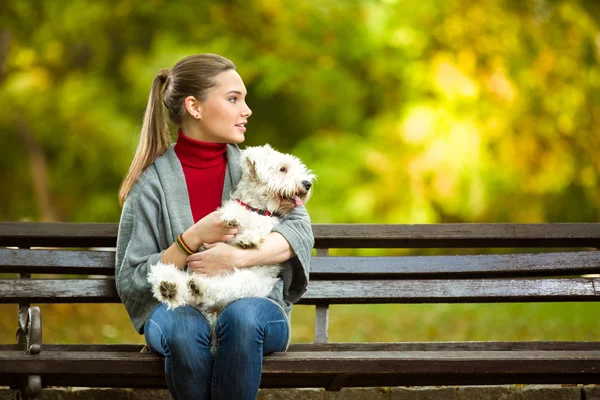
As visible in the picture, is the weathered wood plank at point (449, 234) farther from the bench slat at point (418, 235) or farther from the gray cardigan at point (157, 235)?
the gray cardigan at point (157, 235)

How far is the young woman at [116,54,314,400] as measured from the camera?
3154 millimetres

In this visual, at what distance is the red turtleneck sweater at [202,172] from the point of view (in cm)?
366

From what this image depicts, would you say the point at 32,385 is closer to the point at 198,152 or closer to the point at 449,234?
the point at 198,152

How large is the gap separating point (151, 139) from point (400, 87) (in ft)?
28.1

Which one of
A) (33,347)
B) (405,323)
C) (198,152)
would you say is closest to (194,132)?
(198,152)

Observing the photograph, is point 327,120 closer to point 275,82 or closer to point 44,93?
point 275,82

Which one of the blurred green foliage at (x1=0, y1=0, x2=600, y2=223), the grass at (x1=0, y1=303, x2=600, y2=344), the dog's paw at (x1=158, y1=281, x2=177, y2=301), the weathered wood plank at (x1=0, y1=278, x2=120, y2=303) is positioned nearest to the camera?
the dog's paw at (x1=158, y1=281, x2=177, y2=301)

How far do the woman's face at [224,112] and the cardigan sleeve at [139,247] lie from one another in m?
0.38

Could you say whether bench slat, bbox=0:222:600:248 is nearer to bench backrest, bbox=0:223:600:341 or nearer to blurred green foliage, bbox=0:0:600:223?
bench backrest, bbox=0:223:600:341

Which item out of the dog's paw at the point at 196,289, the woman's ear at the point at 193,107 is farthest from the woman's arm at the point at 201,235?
the woman's ear at the point at 193,107

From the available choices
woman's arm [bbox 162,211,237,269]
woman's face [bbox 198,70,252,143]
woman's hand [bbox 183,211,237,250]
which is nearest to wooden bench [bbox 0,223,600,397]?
woman's arm [bbox 162,211,237,269]

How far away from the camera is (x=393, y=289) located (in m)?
4.03

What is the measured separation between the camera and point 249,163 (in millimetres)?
3553

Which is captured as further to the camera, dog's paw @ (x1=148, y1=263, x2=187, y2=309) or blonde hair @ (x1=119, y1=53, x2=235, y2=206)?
blonde hair @ (x1=119, y1=53, x2=235, y2=206)
